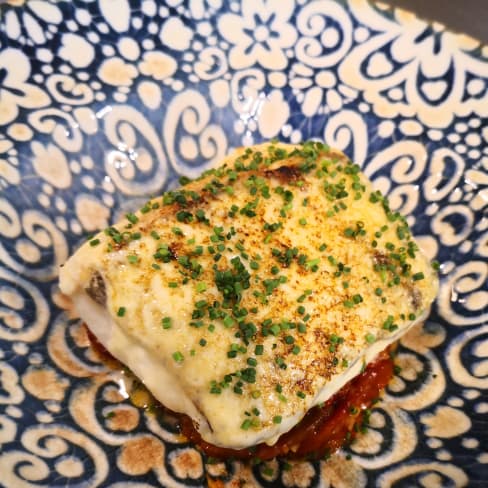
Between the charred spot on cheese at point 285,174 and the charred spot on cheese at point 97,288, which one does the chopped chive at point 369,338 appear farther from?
the charred spot on cheese at point 97,288

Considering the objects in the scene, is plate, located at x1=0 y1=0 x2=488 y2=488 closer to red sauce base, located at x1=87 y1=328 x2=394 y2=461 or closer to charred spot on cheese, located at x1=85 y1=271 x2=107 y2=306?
red sauce base, located at x1=87 y1=328 x2=394 y2=461

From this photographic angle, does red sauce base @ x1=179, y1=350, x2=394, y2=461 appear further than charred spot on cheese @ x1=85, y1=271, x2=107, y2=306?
Yes

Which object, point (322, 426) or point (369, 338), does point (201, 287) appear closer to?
point (369, 338)

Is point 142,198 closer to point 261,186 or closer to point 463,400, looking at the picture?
point 261,186

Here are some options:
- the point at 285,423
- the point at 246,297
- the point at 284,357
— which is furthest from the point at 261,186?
the point at 285,423

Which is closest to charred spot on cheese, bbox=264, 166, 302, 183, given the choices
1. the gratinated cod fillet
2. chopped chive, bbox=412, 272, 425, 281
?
the gratinated cod fillet

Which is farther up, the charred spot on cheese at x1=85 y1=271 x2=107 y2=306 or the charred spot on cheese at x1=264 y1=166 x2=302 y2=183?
the charred spot on cheese at x1=264 y1=166 x2=302 y2=183
